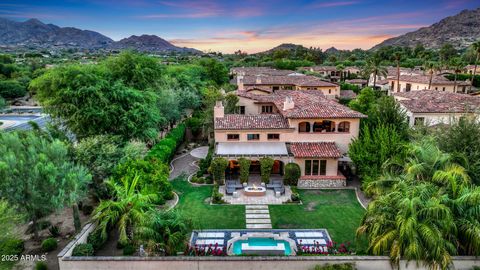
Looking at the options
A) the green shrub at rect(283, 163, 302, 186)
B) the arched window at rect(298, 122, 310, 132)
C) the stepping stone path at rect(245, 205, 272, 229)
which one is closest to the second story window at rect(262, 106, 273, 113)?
the arched window at rect(298, 122, 310, 132)

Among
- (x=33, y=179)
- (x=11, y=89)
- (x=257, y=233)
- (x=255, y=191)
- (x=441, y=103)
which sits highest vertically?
(x=11, y=89)

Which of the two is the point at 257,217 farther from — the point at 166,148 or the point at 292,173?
the point at 166,148

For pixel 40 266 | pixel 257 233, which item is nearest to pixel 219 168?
pixel 257 233

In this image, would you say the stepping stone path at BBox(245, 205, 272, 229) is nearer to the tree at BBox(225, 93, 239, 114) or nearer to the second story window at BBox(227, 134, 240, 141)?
the second story window at BBox(227, 134, 240, 141)

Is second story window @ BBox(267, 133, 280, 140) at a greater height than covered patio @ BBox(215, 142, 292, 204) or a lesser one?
greater

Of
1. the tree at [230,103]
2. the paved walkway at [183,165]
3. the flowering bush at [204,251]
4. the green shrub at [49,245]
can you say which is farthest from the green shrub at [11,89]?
the flowering bush at [204,251]

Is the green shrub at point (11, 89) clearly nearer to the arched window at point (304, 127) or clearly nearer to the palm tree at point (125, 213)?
the palm tree at point (125, 213)

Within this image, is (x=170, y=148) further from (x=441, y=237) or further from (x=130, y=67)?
(x=441, y=237)
